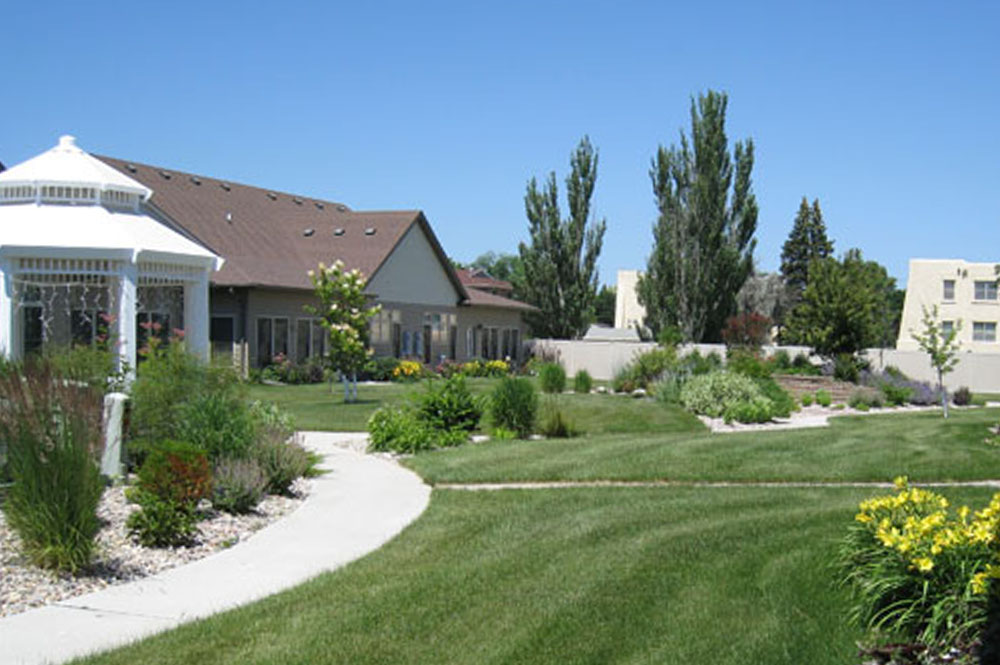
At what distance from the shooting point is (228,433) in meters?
11.6

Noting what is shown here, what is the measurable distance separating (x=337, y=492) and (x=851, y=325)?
2337 centimetres

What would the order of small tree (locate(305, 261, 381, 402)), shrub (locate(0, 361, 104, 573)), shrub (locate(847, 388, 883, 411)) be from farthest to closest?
shrub (locate(847, 388, 883, 411))
small tree (locate(305, 261, 381, 402))
shrub (locate(0, 361, 104, 573))

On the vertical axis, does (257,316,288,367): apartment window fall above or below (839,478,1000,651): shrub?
above

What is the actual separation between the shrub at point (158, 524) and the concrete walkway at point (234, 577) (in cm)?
45

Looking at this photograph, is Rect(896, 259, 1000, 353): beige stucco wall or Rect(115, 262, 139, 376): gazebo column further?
Rect(896, 259, 1000, 353): beige stucco wall

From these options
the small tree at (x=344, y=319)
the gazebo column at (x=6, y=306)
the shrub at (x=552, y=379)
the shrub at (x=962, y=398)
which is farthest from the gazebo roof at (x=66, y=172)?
the shrub at (x=962, y=398)

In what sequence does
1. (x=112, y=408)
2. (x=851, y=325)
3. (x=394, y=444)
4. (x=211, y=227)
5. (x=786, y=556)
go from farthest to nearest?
(x=211, y=227), (x=851, y=325), (x=394, y=444), (x=112, y=408), (x=786, y=556)

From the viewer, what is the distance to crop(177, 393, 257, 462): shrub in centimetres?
1146

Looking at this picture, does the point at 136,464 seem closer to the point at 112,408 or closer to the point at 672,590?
the point at 112,408

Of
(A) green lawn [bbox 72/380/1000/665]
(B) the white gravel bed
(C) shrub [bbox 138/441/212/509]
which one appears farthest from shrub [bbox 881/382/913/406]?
(C) shrub [bbox 138/441/212/509]

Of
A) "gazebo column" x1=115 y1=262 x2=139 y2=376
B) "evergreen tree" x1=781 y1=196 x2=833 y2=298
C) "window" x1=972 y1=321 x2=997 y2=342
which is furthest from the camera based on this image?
"evergreen tree" x1=781 y1=196 x2=833 y2=298

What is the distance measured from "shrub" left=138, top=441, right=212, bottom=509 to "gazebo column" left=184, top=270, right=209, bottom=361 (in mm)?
9588

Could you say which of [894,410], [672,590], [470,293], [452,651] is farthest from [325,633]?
[470,293]

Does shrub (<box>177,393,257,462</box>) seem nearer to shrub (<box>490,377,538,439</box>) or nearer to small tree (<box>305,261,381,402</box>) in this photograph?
shrub (<box>490,377,538,439</box>)
